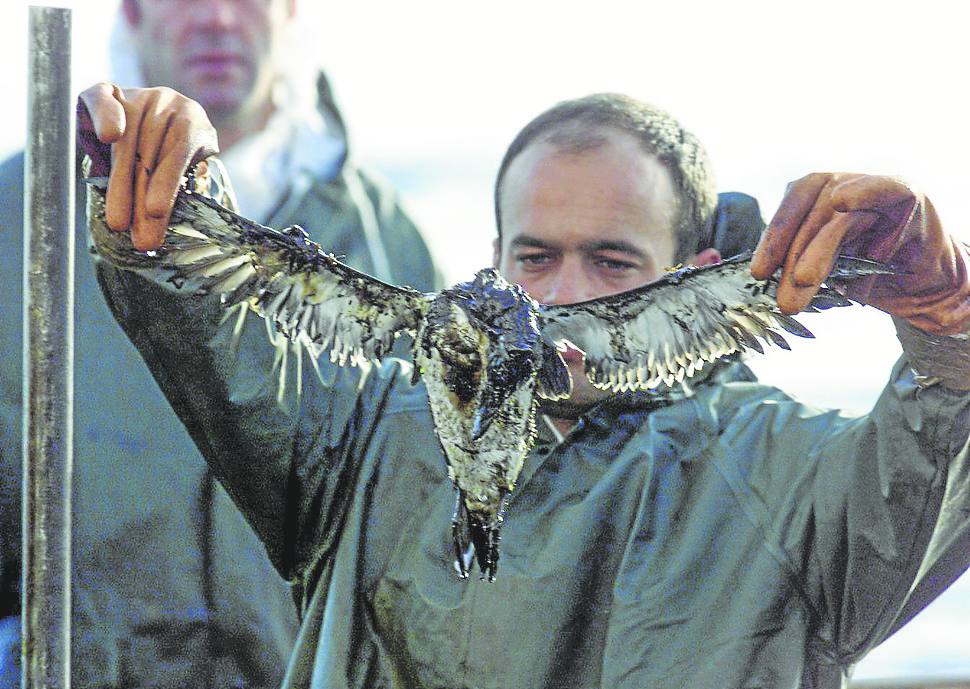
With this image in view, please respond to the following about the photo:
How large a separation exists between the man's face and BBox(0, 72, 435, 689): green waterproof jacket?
1066 millimetres

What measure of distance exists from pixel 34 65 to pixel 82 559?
70.7 inches

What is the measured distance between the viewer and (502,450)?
5.53 feet

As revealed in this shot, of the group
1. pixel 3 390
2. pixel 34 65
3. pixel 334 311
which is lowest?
pixel 3 390

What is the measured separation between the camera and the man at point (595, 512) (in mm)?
2100

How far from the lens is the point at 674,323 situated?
187cm

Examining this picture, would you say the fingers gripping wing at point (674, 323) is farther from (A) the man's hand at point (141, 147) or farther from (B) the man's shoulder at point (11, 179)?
(B) the man's shoulder at point (11, 179)

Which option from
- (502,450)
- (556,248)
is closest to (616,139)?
(556,248)

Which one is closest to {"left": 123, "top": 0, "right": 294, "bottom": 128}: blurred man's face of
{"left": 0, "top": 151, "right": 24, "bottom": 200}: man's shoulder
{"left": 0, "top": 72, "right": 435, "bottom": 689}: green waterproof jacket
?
{"left": 0, "top": 151, "right": 24, "bottom": 200}: man's shoulder

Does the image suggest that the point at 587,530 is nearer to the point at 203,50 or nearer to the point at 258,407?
the point at 258,407

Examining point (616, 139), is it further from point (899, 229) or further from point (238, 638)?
point (238, 638)

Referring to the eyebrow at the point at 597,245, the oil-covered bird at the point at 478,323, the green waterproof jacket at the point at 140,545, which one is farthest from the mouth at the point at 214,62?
the oil-covered bird at the point at 478,323

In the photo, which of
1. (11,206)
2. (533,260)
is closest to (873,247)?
(533,260)

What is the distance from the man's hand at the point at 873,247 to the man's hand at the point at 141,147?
0.64 metres

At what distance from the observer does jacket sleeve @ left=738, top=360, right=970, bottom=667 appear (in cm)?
207
